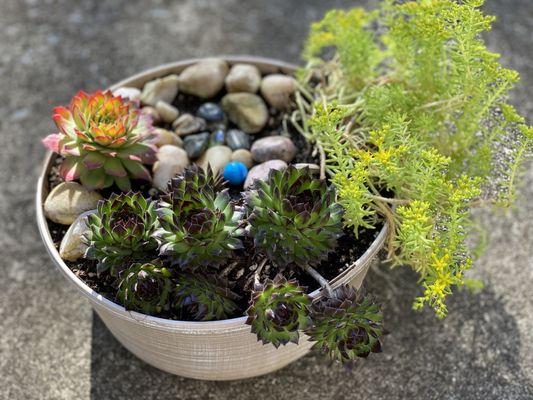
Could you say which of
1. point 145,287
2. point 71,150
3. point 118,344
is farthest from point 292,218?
point 118,344

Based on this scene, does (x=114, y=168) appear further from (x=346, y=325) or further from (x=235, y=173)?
(x=346, y=325)

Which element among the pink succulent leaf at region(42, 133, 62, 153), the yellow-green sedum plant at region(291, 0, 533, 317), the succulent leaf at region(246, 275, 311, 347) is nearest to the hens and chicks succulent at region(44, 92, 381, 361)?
the succulent leaf at region(246, 275, 311, 347)

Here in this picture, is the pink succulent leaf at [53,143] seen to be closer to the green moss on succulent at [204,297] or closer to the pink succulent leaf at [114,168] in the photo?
the pink succulent leaf at [114,168]

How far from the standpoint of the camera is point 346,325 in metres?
1.22

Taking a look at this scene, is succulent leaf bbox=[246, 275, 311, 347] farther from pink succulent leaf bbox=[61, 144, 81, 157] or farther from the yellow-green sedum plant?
pink succulent leaf bbox=[61, 144, 81, 157]

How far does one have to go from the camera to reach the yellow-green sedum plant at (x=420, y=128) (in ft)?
4.26

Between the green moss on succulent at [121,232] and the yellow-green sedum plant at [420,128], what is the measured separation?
0.41 meters

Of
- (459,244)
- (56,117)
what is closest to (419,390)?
(459,244)

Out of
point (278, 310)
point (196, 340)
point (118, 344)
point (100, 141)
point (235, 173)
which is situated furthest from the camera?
point (118, 344)

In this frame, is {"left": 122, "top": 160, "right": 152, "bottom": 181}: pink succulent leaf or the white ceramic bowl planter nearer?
the white ceramic bowl planter

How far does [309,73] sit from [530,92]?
927 mm

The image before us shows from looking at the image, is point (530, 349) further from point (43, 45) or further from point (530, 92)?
point (43, 45)

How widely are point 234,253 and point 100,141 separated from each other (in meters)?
0.40

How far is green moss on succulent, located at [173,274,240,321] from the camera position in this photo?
128cm
